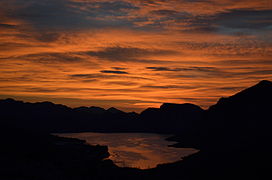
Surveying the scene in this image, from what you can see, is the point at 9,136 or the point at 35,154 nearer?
the point at 35,154

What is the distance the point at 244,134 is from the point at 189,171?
459 feet

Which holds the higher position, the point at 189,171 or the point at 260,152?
the point at 260,152

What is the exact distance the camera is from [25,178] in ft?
161

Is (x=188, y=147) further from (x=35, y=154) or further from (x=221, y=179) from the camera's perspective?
(x=221, y=179)

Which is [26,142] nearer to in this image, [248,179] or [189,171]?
[189,171]

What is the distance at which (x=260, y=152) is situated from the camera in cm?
6688

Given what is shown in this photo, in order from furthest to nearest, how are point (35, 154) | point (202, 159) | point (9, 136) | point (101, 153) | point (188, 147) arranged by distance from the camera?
point (188, 147)
point (101, 153)
point (9, 136)
point (35, 154)
point (202, 159)

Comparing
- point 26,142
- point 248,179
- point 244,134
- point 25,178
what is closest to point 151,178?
point 248,179

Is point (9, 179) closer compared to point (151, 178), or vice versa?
point (9, 179)

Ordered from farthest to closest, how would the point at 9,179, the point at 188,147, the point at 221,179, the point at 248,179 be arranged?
the point at 188,147, the point at 221,179, the point at 248,179, the point at 9,179

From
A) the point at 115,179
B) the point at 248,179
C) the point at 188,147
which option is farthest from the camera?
the point at 188,147

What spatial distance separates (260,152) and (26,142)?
298ft

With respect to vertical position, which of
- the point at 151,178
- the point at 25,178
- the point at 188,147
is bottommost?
the point at 188,147

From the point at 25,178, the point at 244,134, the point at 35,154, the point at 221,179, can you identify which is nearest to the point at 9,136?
the point at 35,154
